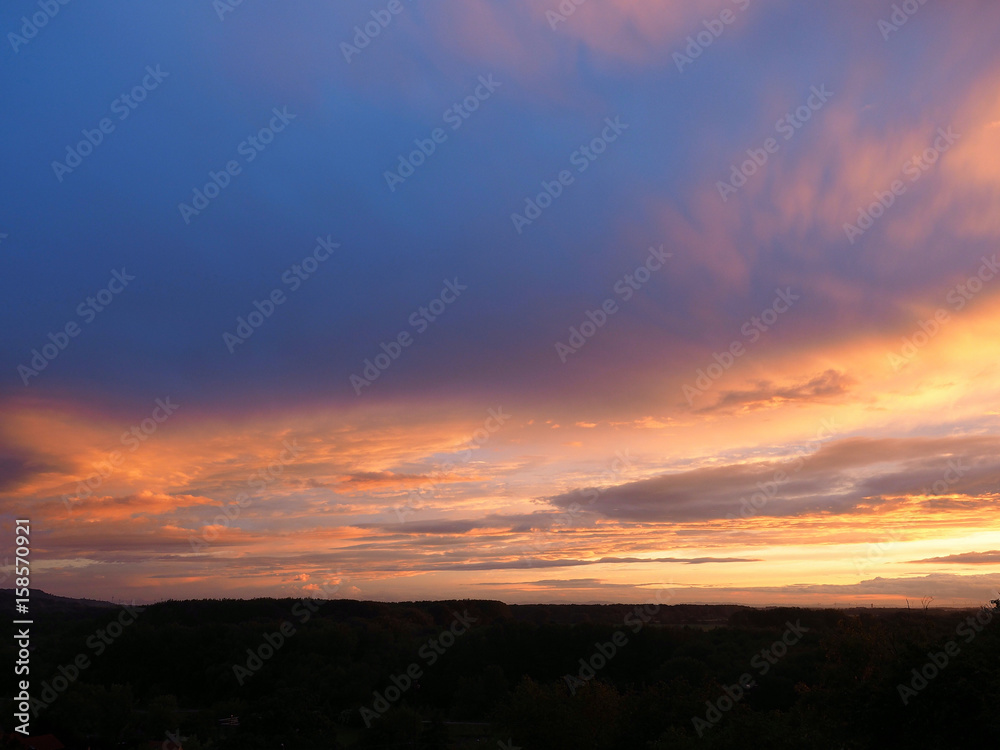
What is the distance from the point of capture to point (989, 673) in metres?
27.5

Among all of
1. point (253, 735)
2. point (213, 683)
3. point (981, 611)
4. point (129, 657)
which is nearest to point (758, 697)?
point (981, 611)

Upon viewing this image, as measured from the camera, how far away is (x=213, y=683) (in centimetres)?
9838

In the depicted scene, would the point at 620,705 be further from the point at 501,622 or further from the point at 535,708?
the point at 501,622

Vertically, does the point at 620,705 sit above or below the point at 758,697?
above

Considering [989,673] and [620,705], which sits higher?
[989,673]

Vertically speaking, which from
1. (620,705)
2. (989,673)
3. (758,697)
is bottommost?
(758,697)

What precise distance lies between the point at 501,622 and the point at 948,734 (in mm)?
90957

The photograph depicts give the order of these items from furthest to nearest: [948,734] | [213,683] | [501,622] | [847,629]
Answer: [501,622]
[213,683]
[847,629]
[948,734]

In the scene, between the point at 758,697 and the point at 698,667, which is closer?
the point at 758,697

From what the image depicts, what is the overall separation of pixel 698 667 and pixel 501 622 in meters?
36.7

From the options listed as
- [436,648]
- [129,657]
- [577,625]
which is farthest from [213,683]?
[577,625]

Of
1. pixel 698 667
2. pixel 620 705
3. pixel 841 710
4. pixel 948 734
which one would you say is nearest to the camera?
pixel 948 734

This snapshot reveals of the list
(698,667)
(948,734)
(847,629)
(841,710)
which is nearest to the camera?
(948,734)

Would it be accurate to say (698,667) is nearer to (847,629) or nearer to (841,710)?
(847,629)
